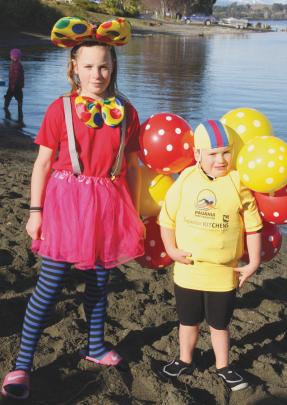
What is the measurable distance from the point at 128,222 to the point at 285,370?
4.57ft

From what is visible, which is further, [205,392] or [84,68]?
[205,392]

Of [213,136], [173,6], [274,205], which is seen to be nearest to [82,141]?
[213,136]

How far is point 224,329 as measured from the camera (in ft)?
9.53

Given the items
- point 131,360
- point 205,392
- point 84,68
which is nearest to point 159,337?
point 131,360

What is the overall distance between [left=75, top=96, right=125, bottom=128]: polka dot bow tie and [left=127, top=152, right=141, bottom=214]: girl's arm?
0.29m

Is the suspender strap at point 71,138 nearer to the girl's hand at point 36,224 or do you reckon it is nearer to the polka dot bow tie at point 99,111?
the polka dot bow tie at point 99,111

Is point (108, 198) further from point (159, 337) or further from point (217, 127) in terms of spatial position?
point (159, 337)

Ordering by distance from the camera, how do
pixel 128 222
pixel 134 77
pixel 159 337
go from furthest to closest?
pixel 134 77
pixel 159 337
pixel 128 222

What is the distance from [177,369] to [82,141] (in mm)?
1437

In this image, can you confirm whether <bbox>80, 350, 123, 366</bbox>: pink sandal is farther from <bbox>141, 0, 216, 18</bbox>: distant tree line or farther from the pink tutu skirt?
<bbox>141, 0, 216, 18</bbox>: distant tree line

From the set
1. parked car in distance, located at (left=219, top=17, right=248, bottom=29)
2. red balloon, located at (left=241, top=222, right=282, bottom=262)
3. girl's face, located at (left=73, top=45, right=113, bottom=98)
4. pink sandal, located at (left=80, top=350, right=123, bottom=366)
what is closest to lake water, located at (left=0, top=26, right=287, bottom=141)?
red balloon, located at (left=241, top=222, right=282, bottom=262)

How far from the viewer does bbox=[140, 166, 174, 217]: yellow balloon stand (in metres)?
3.00

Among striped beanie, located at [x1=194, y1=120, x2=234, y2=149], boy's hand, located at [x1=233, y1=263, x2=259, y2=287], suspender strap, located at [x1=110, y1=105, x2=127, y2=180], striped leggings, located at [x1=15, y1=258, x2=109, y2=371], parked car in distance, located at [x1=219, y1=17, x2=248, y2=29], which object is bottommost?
striped leggings, located at [x1=15, y1=258, x2=109, y2=371]

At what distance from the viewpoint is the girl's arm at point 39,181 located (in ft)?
8.89
